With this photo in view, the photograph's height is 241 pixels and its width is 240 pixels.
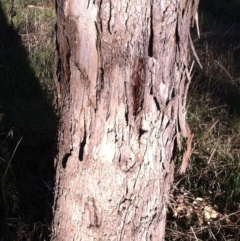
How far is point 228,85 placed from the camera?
4391mm

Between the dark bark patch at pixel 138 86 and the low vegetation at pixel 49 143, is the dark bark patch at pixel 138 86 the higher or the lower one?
the higher one

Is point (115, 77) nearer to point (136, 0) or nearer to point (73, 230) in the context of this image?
point (136, 0)

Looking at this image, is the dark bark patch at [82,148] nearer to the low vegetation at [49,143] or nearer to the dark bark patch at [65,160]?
the dark bark patch at [65,160]

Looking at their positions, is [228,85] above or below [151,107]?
below

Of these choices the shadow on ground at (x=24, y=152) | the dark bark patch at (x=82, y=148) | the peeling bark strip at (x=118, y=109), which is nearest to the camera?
the peeling bark strip at (x=118, y=109)

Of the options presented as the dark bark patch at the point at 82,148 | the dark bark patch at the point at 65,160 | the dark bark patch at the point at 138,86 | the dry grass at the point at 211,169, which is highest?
the dark bark patch at the point at 138,86

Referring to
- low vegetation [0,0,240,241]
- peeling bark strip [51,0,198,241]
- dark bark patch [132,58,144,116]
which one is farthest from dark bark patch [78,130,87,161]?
low vegetation [0,0,240,241]

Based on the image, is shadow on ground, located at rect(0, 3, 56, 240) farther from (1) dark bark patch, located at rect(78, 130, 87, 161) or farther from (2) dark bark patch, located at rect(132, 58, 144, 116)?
(2) dark bark patch, located at rect(132, 58, 144, 116)

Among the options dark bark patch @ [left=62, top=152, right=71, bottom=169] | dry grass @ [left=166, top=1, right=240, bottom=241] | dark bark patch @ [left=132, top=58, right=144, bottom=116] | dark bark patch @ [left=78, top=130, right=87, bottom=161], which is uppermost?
dark bark patch @ [left=132, top=58, right=144, bottom=116]

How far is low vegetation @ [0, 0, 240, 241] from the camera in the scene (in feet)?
9.00

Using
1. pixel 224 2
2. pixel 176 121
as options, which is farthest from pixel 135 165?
pixel 224 2

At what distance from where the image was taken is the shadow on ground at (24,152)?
2.70 meters

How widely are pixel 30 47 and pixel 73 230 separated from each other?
9.44ft

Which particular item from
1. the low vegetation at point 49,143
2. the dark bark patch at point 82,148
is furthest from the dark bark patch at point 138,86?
the low vegetation at point 49,143
